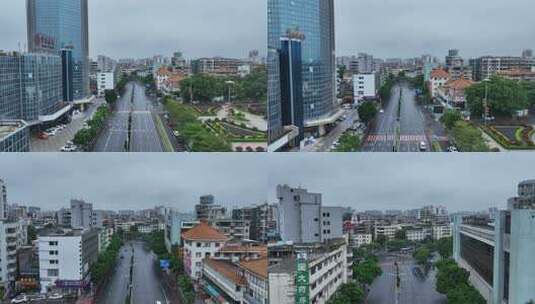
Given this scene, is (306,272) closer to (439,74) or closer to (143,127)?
(143,127)

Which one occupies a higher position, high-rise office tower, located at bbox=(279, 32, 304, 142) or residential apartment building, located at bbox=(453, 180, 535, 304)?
high-rise office tower, located at bbox=(279, 32, 304, 142)

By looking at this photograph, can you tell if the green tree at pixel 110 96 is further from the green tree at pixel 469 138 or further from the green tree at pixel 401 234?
the green tree at pixel 469 138

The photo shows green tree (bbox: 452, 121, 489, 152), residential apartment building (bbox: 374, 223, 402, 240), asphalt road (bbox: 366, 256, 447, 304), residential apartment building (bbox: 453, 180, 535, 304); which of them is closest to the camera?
residential apartment building (bbox: 453, 180, 535, 304)

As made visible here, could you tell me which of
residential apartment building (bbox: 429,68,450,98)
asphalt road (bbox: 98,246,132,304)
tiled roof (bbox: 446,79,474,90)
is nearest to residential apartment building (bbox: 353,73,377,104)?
Answer: residential apartment building (bbox: 429,68,450,98)

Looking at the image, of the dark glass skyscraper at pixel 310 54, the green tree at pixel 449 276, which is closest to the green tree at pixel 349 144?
the dark glass skyscraper at pixel 310 54

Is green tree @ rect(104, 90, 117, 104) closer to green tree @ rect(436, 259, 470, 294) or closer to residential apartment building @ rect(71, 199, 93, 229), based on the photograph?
residential apartment building @ rect(71, 199, 93, 229)

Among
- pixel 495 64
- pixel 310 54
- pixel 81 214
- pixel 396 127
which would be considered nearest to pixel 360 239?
pixel 396 127
